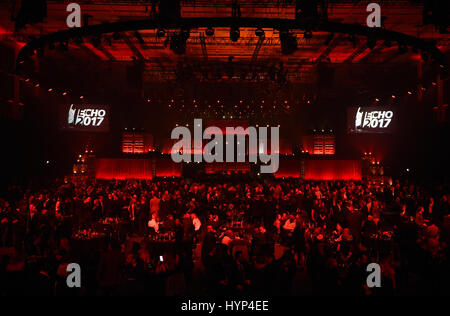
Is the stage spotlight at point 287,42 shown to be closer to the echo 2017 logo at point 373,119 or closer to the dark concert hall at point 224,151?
the dark concert hall at point 224,151

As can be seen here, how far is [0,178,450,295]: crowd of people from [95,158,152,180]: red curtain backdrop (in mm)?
8924

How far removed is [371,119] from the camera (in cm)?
1967

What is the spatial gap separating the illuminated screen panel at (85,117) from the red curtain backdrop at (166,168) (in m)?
3.97

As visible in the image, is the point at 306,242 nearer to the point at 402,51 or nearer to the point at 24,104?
the point at 402,51

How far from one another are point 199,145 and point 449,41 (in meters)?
14.5

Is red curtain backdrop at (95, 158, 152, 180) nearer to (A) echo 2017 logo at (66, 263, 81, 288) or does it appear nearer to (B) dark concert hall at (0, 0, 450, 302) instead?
(B) dark concert hall at (0, 0, 450, 302)

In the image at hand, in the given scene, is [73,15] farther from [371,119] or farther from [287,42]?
[371,119]

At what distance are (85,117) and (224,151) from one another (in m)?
8.97

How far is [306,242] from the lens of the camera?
7875mm

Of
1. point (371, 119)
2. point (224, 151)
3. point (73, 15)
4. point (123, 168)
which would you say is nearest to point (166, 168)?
point (123, 168)

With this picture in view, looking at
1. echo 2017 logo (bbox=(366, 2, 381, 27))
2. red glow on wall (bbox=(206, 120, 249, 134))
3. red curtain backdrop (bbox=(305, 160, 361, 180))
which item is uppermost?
echo 2017 logo (bbox=(366, 2, 381, 27))

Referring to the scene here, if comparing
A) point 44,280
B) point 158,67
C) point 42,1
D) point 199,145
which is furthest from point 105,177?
point 44,280

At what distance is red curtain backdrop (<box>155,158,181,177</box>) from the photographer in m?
21.4

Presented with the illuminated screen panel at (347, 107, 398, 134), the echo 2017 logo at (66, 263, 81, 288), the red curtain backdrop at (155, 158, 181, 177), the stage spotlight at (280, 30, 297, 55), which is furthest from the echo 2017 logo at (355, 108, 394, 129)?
the echo 2017 logo at (66, 263, 81, 288)
